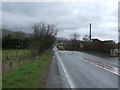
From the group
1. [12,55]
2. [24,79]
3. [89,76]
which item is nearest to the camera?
[24,79]

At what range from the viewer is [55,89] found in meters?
8.54

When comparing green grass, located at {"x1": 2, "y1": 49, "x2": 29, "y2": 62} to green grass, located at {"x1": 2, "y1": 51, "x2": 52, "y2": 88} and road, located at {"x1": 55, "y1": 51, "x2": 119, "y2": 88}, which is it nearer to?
road, located at {"x1": 55, "y1": 51, "x2": 119, "y2": 88}

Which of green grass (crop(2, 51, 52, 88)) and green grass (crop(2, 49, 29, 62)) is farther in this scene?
green grass (crop(2, 49, 29, 62))

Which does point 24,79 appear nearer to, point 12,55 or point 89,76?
Result: point 89,76

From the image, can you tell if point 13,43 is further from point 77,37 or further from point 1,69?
point 77,37

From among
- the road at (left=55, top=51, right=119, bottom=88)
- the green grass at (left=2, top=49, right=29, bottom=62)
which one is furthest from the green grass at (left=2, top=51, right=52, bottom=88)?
the green grass at (left=2, top=49, right=29, bottom=62)

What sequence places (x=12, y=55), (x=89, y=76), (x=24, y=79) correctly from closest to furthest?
(x=24, y=79) < (x=89, y=76) < (x=12, y=55)

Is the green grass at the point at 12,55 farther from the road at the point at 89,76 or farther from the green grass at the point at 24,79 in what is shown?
the green grass at the point at 24,79

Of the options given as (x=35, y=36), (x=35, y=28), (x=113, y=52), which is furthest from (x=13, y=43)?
(x=113, y=52)

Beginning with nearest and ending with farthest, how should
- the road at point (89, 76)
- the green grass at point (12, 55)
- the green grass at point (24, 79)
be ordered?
the green grass at point (24, 79) → the road at point (89, 76) → the green grass at point (12, 55)

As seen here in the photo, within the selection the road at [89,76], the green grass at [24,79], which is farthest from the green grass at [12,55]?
the green grass at [24,79]

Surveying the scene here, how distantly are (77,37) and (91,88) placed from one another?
326 feet

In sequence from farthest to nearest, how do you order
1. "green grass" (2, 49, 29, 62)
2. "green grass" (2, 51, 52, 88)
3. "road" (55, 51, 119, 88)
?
1. "green grass" (2, 49, 29, 62)
2. "road" (55, 51, 119, 88)
3. "green grass" (2, 51, 52, 88)

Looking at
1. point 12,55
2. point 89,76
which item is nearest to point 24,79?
point 89,76
